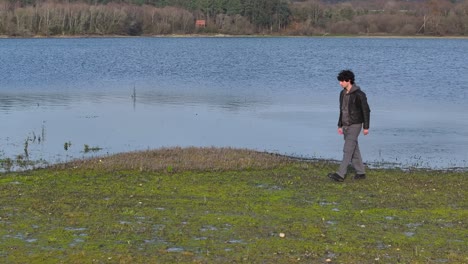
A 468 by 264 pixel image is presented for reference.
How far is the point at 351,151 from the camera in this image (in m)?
15.3

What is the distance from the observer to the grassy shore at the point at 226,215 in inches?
390

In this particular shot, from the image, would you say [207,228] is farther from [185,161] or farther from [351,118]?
[185,161]

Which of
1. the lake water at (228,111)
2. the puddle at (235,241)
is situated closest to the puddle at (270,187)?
the puddle at (235,241)

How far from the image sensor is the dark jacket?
15.1m

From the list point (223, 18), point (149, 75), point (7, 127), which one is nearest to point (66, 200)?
point (7, 127)

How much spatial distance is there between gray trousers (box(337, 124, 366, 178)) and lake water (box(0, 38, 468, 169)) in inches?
152

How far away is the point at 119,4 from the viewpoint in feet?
620

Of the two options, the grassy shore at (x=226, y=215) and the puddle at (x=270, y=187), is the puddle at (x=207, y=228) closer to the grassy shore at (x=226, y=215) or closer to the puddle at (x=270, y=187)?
the grassy shore at (x=226, y=215)

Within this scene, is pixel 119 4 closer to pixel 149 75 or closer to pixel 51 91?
pixel 149 75

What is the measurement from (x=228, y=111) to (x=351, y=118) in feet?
54.2

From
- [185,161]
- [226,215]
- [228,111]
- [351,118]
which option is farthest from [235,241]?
[228,111]

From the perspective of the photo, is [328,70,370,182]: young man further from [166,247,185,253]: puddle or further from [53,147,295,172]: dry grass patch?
[166,247,185,253]: puddle

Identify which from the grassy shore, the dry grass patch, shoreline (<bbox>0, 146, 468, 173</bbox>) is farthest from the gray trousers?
shoreline (<bbox>0, 146, 468, 173</bbox>)

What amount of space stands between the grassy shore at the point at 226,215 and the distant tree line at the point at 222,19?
137194mm
